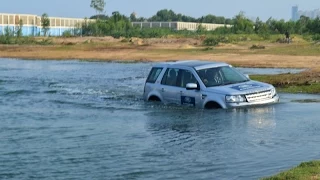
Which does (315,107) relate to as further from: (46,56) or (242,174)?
(46,56)

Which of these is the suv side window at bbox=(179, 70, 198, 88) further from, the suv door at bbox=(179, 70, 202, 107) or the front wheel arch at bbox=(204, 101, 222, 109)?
the front wheel arch at bbox=(204, 101, 222, 109)

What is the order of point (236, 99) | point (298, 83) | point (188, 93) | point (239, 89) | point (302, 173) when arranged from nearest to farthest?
point (302, 173), point (236, 99), point (239, 89), point (188, 93), point (298, 83)

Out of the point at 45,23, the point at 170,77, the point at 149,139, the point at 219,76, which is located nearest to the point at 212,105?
the point at 219,76

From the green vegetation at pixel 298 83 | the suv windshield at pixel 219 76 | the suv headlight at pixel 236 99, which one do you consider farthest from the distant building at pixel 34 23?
the suv headlight at pixel 236 99

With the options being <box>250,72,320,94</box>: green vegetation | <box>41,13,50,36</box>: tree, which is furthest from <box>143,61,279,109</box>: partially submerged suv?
<box>41,13,50,36</box>: tree

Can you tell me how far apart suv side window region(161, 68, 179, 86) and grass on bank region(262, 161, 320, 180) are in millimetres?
9014

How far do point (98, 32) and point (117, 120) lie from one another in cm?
10752

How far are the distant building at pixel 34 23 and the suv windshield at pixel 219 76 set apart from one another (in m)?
93.4

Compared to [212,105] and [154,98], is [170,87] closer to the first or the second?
[154,98]

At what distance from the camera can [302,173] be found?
29.6ft

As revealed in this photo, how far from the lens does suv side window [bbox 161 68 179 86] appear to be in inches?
727

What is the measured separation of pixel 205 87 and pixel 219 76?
2.67ft

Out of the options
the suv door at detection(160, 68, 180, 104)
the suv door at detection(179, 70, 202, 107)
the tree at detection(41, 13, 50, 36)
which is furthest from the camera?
the tree at detection(41, 13, 50, 36)

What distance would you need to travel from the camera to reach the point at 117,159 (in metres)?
11.2
